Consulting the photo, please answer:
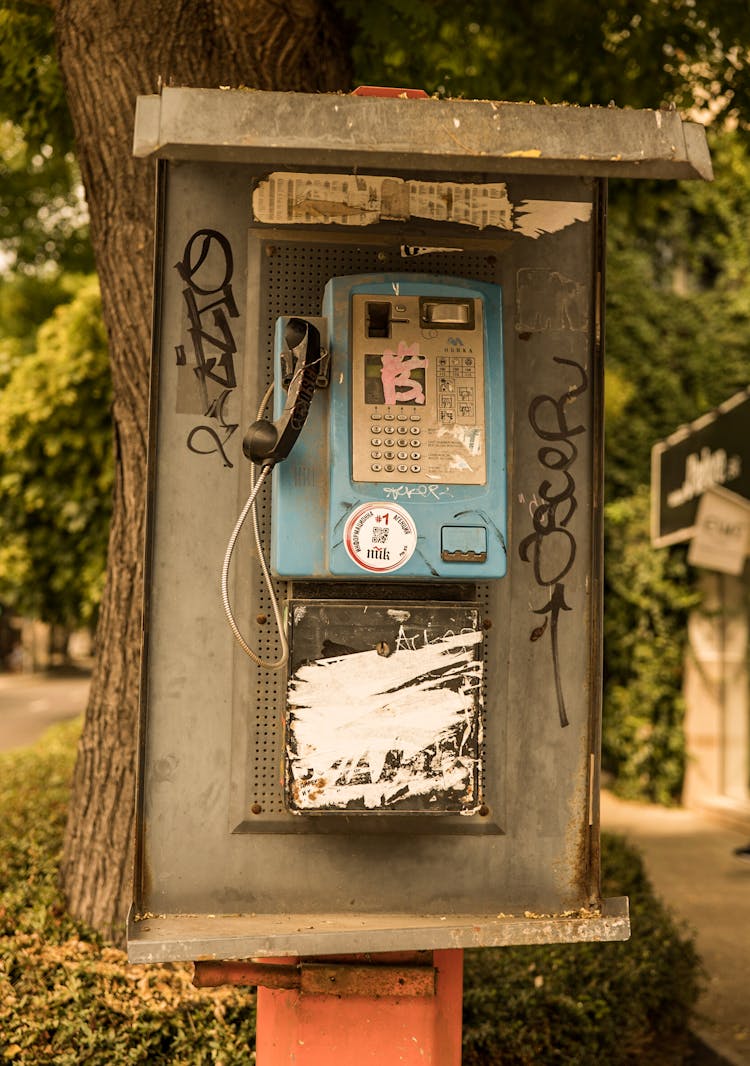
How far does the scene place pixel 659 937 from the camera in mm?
4930

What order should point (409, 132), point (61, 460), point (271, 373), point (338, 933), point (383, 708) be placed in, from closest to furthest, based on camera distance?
point (409, 132), point (338, 933), point (383, 708), point (271, 373), point (61, 460)

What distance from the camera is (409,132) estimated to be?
248cm

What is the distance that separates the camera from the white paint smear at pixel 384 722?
2850mm

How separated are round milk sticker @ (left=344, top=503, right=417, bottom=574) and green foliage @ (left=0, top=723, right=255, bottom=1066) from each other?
1.74 metres

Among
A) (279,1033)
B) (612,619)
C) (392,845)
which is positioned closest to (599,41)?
(392,845)

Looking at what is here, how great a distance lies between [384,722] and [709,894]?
584cm

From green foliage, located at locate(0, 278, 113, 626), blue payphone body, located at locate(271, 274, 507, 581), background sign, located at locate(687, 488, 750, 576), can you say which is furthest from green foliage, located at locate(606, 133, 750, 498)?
blue payphone body, located at locate(271, 274, 507, 581)

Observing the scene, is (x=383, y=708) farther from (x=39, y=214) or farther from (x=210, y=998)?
(x=39, y=214)

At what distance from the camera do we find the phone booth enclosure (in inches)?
113

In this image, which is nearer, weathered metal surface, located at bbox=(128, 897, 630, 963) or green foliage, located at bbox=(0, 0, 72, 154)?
weathered metal surface, located at bbox=(128, 897, 630, 963)

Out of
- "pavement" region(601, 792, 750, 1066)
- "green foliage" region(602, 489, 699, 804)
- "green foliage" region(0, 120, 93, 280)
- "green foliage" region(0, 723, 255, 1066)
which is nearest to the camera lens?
"green foliage" region(0, 723, 255, 1066)

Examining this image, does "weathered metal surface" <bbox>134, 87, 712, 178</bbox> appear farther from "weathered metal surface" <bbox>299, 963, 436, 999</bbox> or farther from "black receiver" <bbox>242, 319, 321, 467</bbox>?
"weathered metal surface" <bbox>299, 963, 436, 999</bbox>

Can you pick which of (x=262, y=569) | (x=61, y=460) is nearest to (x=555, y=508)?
(x=262, y=569)

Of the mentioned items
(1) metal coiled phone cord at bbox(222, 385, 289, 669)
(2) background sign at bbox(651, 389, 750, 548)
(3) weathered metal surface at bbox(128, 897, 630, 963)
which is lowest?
(3) weathered metal surface at bbox(128, 897, 630, 963)
